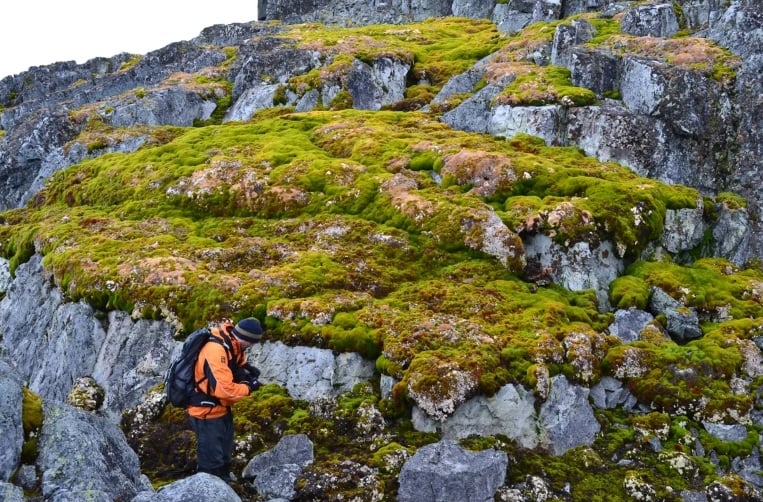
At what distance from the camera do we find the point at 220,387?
508 inches

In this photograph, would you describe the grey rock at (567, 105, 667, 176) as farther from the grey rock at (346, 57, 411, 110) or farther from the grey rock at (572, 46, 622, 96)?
the grey rock at (346, 57, 411, 110)

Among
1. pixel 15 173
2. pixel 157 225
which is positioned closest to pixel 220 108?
pixel 15 173

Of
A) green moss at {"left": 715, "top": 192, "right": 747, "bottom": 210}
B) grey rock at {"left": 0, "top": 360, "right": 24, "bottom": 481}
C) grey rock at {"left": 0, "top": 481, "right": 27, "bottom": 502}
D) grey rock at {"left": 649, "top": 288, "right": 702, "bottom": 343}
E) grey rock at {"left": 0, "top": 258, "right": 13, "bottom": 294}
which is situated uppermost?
grey rock at {"left": 0, "top": 360, "right": 24, "bottom": 481}

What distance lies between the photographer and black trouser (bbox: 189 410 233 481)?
44.0 ft

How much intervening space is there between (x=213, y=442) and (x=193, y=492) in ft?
10.4

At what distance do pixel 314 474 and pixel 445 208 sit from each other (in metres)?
11.8

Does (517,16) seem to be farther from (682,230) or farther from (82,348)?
(82,348)

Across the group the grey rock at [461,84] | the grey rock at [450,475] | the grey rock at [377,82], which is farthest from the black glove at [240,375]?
the grey rock at [377,82]

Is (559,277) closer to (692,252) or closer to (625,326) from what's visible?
(625,326)

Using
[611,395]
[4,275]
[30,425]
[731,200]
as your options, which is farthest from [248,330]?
[731,200]

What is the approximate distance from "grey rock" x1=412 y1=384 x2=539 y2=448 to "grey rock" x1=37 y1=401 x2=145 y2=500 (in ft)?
22.3

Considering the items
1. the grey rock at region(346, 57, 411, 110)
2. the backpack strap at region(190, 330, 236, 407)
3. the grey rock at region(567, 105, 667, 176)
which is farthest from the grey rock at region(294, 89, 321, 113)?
the backpack strap at region(190, 330, 236, 407)

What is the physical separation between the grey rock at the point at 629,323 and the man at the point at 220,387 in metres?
11.2

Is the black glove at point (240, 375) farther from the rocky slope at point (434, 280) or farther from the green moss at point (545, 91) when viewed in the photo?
the green moss at point (545, 91)
